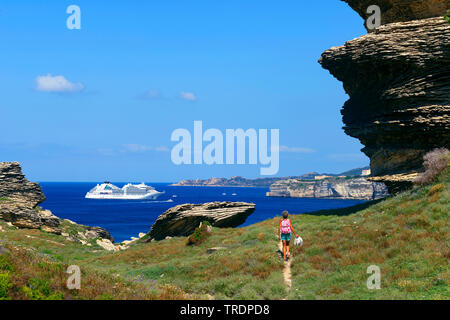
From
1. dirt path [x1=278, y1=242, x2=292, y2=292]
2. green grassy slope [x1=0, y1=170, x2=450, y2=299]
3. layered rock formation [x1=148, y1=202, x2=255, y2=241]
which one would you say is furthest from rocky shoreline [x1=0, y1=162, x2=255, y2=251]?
dirt path [x1=278, y1=242, x2=292, y2=292]

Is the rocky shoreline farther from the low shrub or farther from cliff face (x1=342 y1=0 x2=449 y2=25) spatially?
cliff face (x1=342 y1=0 x2=449 y2=25)

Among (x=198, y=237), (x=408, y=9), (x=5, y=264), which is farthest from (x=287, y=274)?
(x=408, y=9)

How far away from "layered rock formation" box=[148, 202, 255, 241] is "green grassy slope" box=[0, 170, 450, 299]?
857cm

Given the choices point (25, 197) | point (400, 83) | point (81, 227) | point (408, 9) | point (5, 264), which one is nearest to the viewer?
point (5, 264)

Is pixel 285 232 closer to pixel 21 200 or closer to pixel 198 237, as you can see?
pixel 198 237

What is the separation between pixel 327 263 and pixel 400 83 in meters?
24.2

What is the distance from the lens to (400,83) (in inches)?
1384

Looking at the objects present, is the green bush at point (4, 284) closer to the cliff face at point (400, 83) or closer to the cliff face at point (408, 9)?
the cliff face at point (400, 83)

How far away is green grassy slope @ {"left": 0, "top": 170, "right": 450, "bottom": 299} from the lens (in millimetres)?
13875

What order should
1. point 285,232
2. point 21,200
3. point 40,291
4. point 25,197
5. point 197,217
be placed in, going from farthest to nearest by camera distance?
1. point 25,197
2. point 21,200
3. point 197,217
4. point 285,232
5. point 40,291

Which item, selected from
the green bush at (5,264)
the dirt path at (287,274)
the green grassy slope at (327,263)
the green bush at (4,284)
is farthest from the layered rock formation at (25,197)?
the green bush at (4,284)

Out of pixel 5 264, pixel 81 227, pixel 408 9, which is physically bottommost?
pixel 81 227

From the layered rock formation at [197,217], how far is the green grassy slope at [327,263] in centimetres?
857
